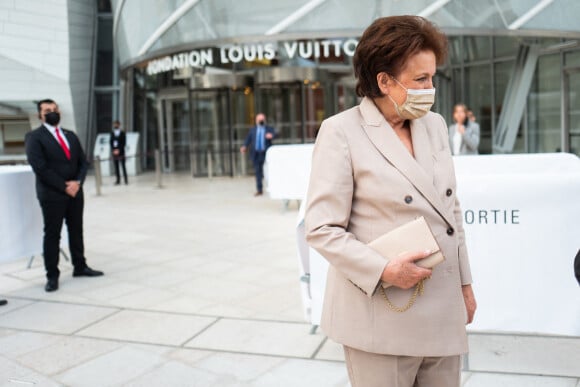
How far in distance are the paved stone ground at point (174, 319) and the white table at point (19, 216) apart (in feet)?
1.15

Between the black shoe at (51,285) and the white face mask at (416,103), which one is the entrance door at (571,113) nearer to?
the black shoe at (51,285)

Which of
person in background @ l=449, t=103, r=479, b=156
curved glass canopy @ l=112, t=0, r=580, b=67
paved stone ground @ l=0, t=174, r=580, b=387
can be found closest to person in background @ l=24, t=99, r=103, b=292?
paved stone ground @ l=0, t=174, r=580, b=387

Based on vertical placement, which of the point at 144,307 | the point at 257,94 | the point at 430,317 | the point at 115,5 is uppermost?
the point at 115,5

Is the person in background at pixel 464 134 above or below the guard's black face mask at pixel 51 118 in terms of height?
below

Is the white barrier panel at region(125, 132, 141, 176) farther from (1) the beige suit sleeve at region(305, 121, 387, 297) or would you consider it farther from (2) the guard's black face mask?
(1) the beige suit sleeve at region(305, 121, 387, 297)

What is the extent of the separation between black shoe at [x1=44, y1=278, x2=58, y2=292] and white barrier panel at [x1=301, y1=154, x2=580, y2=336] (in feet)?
14.2

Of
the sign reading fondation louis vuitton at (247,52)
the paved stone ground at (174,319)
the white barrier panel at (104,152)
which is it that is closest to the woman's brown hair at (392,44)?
the paved stone ground at (174,319)

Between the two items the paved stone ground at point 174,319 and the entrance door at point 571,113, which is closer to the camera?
the paved stone ground at point 174,319

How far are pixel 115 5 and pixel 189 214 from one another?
12777mm

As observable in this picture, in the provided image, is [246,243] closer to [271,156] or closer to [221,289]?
[271,156]

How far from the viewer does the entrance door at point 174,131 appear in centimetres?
2283

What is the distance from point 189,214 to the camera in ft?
38.2

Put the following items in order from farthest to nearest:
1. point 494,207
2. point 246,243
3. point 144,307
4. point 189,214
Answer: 1. point 189,214
2. point 246,243
3. point 144,307
4. point 494,207

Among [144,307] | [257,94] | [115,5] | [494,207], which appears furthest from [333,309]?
[115,5]
